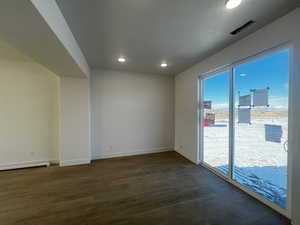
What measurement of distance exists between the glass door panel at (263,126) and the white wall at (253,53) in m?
0.19

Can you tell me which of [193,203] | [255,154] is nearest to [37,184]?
[193,203]

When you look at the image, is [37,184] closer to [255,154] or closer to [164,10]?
[164,10]

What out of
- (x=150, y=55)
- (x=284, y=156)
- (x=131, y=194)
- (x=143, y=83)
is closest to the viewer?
(x=284, y=156)

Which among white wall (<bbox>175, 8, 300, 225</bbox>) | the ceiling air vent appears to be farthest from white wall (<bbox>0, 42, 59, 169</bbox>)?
the ceiling air vent

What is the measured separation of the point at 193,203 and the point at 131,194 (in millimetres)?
1008

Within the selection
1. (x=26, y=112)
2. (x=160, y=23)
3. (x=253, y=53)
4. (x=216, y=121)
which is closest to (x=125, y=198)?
(x=216, y=121)

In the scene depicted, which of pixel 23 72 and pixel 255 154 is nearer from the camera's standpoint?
pixel 255 154

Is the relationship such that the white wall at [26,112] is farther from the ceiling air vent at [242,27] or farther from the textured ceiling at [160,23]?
the ceiling air vent at [242,27]

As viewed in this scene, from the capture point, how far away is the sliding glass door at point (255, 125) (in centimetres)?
194

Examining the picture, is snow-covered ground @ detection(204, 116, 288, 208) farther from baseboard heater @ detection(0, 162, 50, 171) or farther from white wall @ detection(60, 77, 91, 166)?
baseboard heater @ detection(0, 162, 50, 171)

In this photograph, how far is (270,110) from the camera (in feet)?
6.73

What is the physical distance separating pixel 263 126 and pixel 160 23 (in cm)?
226

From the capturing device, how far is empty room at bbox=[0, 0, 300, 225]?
5.52 ft

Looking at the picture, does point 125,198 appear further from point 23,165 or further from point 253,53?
point 253,53
